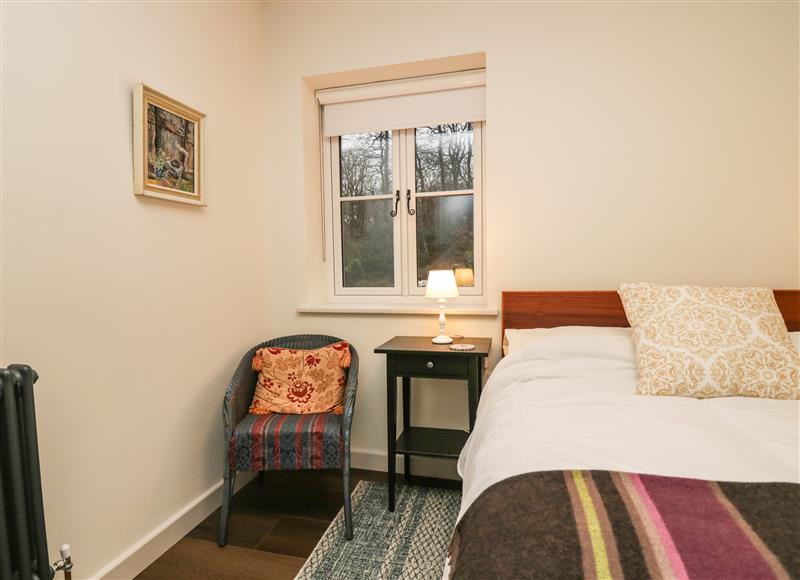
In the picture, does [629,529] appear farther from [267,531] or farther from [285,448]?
[267,531]

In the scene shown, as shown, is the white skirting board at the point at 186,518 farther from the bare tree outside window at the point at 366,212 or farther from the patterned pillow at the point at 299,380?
the bare tree outside window at the point at 366,212

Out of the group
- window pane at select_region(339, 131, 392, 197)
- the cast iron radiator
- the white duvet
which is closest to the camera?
the white duvet

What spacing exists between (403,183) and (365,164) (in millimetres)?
285

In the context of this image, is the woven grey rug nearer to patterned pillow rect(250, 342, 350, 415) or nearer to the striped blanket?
patterned pillow rect(250, 342, 350, 415)

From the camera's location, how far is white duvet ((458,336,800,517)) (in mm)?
932

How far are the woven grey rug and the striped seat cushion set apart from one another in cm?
32

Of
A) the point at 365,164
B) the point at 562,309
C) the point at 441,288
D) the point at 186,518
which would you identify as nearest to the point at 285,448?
the point at 186,518

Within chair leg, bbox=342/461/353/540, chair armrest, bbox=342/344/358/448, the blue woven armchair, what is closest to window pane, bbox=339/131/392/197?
chair armrest, bbox=342/344/358/448

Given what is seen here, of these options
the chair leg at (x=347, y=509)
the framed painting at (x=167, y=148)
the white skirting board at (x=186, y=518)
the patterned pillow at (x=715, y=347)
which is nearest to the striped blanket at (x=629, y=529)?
the patterned pillow at (x=715, y=347)

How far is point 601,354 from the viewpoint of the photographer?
1643mm

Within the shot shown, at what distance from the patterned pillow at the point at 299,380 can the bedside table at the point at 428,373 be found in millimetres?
279

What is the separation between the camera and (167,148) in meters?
1.82

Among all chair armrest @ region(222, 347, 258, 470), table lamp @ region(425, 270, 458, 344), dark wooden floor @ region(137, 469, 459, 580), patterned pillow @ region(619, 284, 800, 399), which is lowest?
dark wooden floor @ region(137, 469, 459, 580)

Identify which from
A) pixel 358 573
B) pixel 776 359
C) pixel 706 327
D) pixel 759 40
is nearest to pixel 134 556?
pixel 358 573
